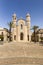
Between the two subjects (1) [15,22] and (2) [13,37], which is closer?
(2) [13,37]

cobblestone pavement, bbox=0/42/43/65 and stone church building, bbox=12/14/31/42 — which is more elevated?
stone church building, bbox=12/14/31/42

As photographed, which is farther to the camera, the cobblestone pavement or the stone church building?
the stone church building

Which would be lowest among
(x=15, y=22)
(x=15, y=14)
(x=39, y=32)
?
(x=39, y=32)

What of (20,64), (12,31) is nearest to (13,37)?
(12,31)

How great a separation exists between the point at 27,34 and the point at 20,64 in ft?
143

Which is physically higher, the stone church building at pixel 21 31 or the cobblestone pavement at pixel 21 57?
the stone church building at pixel 21 31

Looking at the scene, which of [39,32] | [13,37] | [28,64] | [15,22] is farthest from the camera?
[39,32]

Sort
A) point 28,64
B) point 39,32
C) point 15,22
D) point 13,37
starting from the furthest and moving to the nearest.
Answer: point 39,32 → point 15,22 → point 13,37 → point 28,64

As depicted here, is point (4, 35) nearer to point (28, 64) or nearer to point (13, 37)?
point (13, 37)

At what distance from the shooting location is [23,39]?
5231 cm

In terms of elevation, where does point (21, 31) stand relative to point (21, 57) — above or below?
above

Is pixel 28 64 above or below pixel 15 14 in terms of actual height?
below

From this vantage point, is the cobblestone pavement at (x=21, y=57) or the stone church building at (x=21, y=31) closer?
the cobblestone pavement at (x=21, y=57)

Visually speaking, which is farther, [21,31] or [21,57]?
[21,31]
